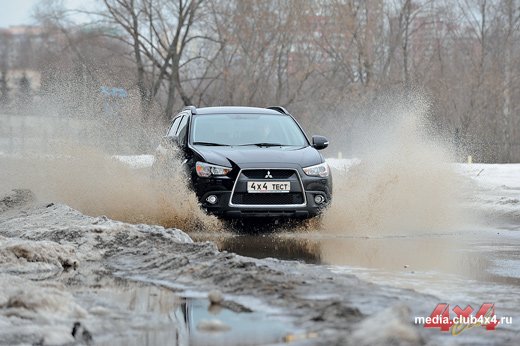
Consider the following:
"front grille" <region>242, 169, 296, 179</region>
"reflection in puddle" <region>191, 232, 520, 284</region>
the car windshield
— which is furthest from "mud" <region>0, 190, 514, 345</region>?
the car windshield

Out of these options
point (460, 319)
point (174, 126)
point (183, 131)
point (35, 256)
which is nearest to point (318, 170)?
point (183, 131)

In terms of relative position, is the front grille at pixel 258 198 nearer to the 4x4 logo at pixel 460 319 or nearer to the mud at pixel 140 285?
the mud at pixel 140 285

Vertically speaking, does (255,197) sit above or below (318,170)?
below

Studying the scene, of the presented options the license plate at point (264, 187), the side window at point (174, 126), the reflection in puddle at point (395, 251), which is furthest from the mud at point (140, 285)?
the side window at point (174, 126)

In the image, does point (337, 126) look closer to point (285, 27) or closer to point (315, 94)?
point (315, 94)

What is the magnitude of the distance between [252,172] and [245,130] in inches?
64.8

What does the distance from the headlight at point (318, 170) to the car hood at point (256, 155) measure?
0.06 m

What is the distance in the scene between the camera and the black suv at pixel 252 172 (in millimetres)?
12258

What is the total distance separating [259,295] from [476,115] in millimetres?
43285

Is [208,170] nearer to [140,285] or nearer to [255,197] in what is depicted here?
→ [255,197]

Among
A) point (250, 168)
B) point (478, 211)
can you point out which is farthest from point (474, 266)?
point (478, 211)

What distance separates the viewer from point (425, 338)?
4910 millimetres

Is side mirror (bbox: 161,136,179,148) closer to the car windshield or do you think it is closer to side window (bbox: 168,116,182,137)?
the car windshield

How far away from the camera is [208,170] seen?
12453mm
